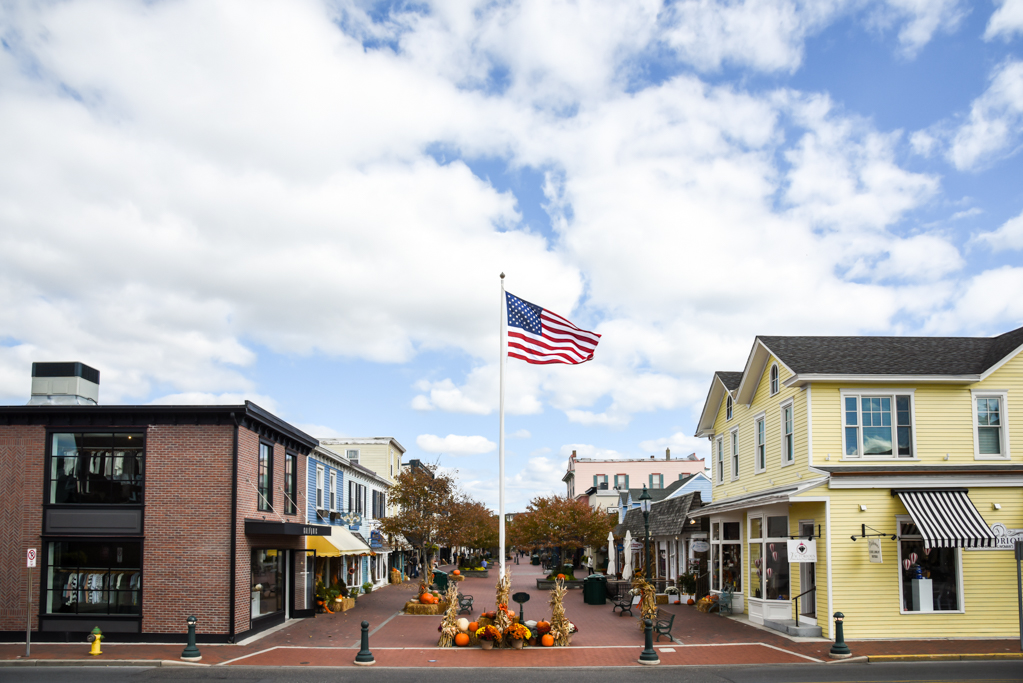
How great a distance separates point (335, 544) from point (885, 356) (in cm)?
1850

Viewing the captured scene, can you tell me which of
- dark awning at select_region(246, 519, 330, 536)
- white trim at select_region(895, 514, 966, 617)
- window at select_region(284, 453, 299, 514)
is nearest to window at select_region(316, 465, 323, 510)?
window at select_region(284, 453, 299, 514)

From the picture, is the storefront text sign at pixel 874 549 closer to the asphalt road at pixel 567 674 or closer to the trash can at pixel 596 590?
the asphalt road at pixel 567 674

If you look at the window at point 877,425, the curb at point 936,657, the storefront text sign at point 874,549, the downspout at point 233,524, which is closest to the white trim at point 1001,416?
the window at point 877,425

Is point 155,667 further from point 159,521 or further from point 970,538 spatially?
point 970,538

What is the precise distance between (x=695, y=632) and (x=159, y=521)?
14.6 metres

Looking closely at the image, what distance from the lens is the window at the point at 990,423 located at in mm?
22281

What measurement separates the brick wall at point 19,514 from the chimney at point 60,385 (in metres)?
1.19

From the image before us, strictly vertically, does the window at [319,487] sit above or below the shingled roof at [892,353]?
below

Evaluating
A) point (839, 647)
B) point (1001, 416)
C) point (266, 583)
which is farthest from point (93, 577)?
point (1001, 416)

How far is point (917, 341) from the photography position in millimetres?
24750

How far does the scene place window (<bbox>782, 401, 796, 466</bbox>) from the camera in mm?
23828

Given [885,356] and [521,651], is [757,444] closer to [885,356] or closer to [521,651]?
[885,356]

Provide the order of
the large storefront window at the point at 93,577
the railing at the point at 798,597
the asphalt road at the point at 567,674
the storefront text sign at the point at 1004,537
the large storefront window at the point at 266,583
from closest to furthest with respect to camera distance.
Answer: the asphalt road at the point at 567,674 → the storefront text sign at the point at 1004,537 → the large storefront window at the point at 93,577 → the railing at the point at 798,597 → the large storefront window at the point at 266,583

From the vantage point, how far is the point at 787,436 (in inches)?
952
